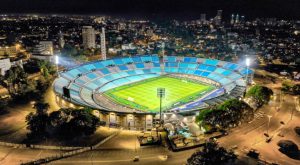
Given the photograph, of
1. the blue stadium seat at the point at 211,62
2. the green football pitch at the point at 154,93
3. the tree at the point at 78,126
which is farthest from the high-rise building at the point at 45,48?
the tree at the point at 78,126

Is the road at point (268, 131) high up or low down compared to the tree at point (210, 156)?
down

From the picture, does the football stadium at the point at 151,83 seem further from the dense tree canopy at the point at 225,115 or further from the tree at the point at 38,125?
the tree at the point at 38,125

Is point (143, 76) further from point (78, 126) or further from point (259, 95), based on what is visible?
point (78, 126)

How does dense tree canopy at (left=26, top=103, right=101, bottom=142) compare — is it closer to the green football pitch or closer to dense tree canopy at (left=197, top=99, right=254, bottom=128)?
dense tree canopy at (left=197, top=99, right=254, bottom=128)

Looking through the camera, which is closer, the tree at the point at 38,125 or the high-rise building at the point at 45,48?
the tree at the point at 38,125

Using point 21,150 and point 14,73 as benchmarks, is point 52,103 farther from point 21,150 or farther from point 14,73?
point 21,150

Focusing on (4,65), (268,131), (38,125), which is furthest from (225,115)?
(4,65)

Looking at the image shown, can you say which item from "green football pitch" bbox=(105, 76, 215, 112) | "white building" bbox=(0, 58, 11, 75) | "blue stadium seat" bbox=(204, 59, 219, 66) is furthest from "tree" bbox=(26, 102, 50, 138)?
"blue stadium seat" bbox=(204, 59, 219, 66)
